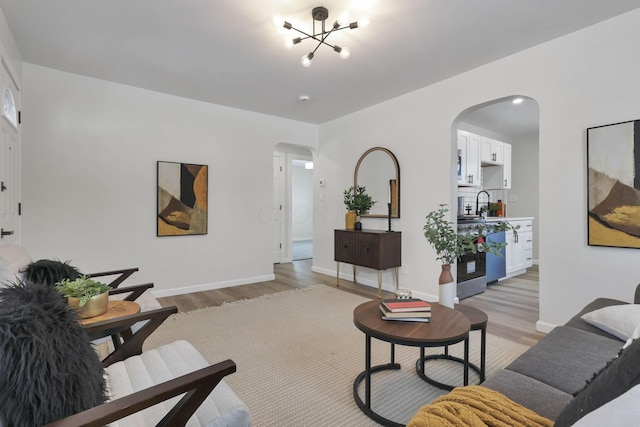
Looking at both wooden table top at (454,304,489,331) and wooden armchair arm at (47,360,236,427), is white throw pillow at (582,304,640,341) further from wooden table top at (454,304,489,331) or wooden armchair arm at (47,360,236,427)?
wooden armchair arm at (47,360,236,427)

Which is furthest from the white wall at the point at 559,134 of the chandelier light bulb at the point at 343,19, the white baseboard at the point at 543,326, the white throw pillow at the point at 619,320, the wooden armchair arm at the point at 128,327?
the wooden armchair arm at the point at 128,327

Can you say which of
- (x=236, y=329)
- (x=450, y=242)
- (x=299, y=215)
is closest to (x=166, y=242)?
(x=236, y=329)

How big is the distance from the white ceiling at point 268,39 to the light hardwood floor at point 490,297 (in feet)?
8.22

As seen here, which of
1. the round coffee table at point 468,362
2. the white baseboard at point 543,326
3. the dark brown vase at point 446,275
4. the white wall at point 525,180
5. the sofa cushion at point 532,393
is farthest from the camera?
the white wall at point 525,180

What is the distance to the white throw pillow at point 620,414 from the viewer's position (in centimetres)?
46

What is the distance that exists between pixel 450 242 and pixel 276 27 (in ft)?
6.78

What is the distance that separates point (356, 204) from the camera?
4.36 m

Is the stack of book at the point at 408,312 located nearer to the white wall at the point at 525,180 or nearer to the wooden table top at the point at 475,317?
the wooden table top at the point at 475,317

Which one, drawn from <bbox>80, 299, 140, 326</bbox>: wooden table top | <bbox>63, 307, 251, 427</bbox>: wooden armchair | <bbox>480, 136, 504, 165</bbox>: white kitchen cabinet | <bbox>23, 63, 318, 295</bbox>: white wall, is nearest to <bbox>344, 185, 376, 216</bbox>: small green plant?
<bbox>23, 63, 318, 295</bbox>: white wall

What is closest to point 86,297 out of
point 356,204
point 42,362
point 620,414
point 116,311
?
point 116,311

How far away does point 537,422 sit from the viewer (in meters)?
0.81

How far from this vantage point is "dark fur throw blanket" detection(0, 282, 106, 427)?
70 centimetres

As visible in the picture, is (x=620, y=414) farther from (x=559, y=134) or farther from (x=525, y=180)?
(x=525, y=180)

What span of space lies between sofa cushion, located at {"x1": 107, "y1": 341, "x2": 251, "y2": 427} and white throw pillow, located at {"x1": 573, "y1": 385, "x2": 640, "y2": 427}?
0.91 m
